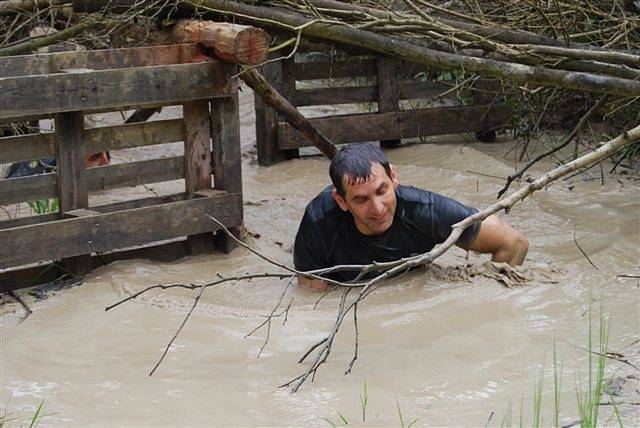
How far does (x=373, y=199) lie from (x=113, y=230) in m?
1.72

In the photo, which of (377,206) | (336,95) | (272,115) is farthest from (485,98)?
(377,206)

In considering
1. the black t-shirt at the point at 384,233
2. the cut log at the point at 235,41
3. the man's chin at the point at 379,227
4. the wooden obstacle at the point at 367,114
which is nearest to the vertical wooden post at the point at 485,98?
the wooden obstacle at the point at 367,114

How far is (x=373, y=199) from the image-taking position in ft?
19.4

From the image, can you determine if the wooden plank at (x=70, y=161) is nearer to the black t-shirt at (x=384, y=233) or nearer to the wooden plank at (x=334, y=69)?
the black t-shirt at (x=384, y=233)

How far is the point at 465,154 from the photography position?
995cm

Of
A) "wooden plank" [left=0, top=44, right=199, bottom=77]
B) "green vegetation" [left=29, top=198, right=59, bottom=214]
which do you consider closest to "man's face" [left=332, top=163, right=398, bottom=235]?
"wooden plank" [left=0, top=44, right=199, bottom=77]

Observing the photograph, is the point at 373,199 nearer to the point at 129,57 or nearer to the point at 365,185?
the point at 365,185

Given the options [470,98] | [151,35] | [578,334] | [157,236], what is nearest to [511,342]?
[578,334]

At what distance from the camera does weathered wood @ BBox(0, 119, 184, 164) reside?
21.3 feet

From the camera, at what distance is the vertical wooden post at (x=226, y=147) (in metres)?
7.09

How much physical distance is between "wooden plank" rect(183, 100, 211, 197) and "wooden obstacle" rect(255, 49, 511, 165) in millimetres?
2746

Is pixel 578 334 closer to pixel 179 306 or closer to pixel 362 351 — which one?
pixel 362 351

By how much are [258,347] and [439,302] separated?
3.71 feet

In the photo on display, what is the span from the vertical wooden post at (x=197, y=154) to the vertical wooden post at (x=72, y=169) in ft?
2.43
